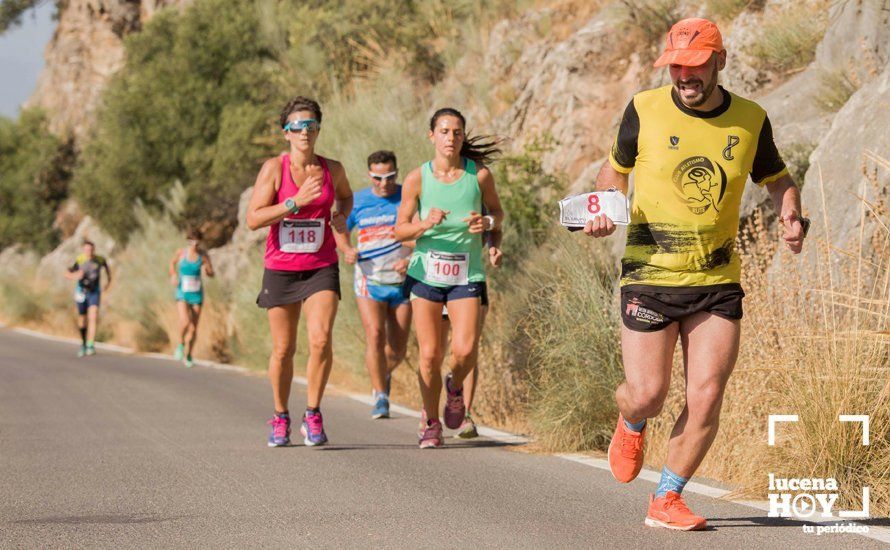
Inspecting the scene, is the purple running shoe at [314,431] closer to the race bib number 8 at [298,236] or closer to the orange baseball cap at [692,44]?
the race bib number 8 at [298,236]

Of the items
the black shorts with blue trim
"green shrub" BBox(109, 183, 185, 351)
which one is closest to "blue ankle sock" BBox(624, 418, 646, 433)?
the black shorts with blue trim

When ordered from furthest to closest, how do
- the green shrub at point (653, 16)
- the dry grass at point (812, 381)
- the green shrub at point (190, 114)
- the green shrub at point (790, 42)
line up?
1. the green shrub at point (190, 114)
2. the green shrub at point (653, 16)
3. the green shrub at point (790, 42)
4. the dry grass at point (812, 381)

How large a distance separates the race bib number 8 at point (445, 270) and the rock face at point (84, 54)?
40671mm

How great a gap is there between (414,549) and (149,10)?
42711 millimetres

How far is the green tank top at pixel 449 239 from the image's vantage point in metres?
9.05

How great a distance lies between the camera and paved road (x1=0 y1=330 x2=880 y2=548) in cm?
599

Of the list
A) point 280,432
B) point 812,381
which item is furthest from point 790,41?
point 812,381

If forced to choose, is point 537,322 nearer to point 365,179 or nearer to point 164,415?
point 164,415

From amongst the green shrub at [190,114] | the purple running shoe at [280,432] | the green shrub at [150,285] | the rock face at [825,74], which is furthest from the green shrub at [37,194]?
the purple running shoe at [280,432]

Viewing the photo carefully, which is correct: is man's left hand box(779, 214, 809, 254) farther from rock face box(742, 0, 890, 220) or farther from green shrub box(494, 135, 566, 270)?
green shrub box(494, 135, 566, 270)

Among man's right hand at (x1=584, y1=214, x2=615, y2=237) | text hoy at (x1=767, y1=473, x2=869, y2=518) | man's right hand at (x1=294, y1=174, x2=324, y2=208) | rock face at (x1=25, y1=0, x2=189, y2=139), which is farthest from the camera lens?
rock face at (x1=25, y1=0, x2=189, y2=139)

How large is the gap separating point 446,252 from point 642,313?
321 cm

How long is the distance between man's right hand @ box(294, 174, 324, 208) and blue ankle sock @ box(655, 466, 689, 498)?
3463mm

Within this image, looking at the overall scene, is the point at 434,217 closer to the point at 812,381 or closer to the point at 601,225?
the point at 812,381
